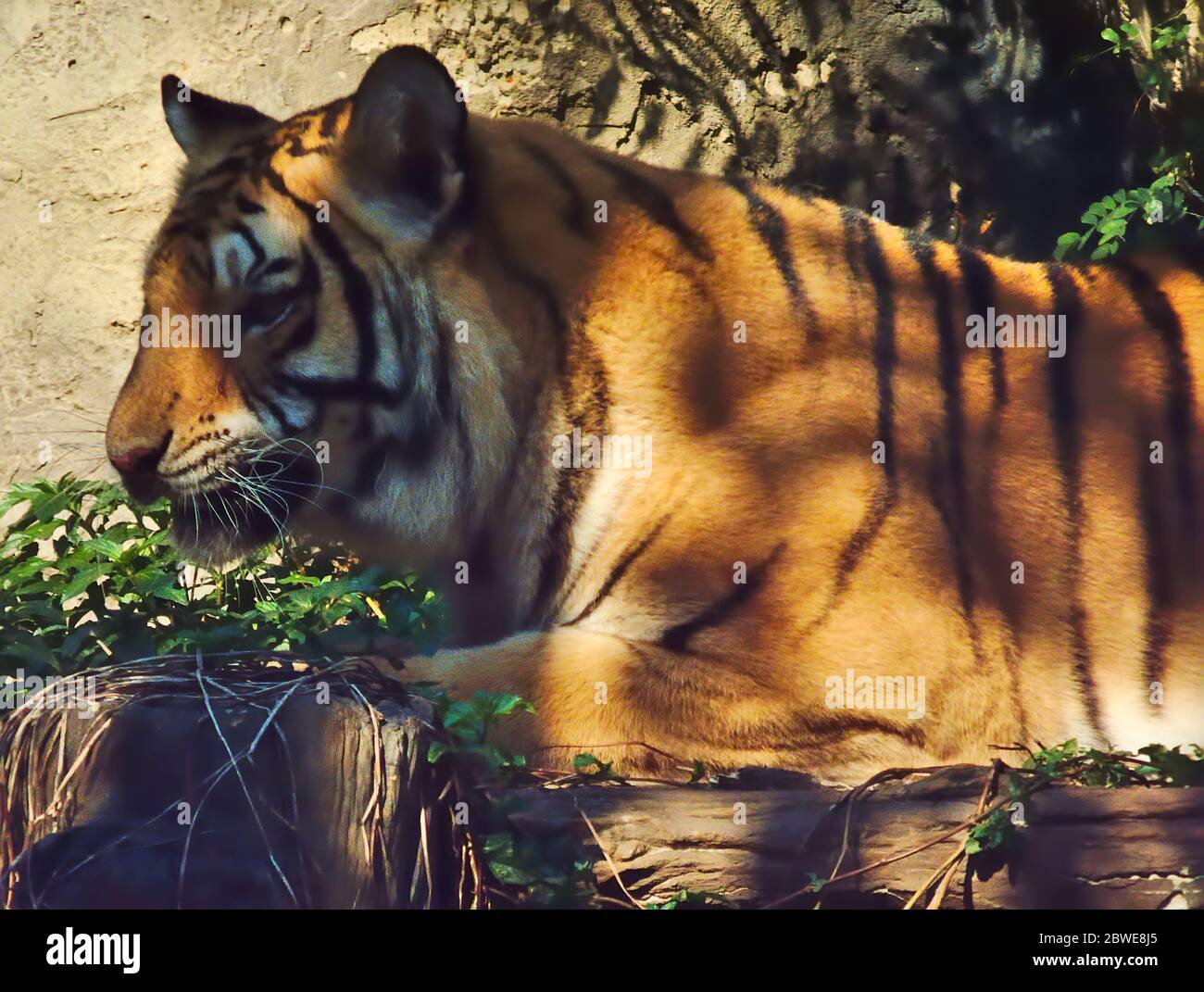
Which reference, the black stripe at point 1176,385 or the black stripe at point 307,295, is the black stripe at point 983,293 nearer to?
the black stripe at point 1176,385

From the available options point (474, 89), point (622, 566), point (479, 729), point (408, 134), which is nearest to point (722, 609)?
point (622, 566)

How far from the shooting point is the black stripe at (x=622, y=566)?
10.9 feet

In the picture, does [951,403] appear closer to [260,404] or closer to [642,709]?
[642,709]

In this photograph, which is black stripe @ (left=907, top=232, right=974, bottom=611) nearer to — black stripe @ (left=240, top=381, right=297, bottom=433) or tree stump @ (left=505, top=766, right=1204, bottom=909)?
tree stump @ (left=505, top=766, right=1204, bottom=909)

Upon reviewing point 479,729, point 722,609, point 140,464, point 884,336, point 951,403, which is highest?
point 884,336

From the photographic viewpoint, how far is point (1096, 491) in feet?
11.6

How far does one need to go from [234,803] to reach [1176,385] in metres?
2.48

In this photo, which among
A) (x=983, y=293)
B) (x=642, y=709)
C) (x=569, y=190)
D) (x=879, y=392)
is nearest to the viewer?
(x=642, y=709)

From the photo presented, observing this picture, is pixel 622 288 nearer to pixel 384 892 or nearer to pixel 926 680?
pixel 926 680

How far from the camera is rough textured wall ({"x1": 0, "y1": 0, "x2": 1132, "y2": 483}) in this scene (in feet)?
16.1

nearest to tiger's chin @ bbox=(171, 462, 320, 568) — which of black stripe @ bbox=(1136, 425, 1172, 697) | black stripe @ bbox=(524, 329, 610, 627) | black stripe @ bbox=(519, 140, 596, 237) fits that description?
black stripe @ bbox=(524, 329, 610, 627)

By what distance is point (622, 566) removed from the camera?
334 cm

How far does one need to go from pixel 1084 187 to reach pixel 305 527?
2.98 meters

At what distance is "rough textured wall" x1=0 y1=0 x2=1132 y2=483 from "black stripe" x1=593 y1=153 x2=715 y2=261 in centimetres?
134
